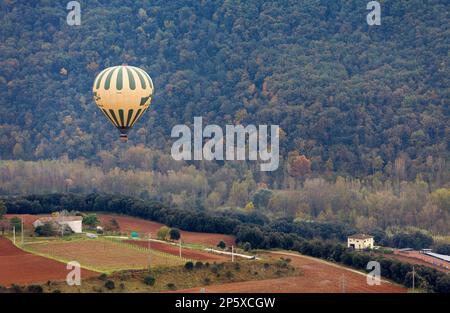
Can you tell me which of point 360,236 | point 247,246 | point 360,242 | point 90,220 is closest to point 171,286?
point 247,246

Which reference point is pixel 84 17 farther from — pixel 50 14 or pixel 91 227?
pixel 91 227

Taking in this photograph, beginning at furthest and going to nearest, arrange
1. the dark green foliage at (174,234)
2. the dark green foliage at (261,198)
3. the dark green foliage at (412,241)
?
the dark green foliage at (261,198) < the dark green foliage at (412,241) < the dark green foliage at (174,234)

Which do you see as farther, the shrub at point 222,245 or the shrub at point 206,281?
the shrub at point 222,245

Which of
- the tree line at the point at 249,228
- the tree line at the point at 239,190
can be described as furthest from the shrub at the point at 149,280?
the tree line at the point at 239,190

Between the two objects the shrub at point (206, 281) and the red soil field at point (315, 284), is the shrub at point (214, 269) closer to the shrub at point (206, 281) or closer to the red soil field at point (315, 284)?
the shrub at point (206, 281)

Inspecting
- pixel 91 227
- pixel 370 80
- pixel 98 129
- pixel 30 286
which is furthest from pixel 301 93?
pixel 30 286

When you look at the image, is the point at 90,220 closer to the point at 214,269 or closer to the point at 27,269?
the point at 214,269
